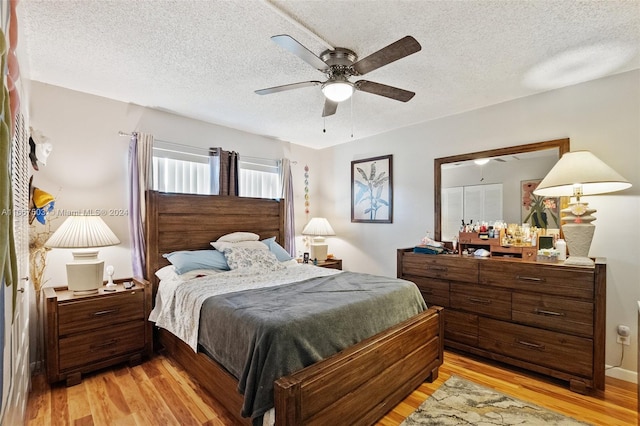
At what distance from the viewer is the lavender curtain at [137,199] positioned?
3016 mm

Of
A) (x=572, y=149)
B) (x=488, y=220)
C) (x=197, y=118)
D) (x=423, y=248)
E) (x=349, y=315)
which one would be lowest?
(x=349, y=315)

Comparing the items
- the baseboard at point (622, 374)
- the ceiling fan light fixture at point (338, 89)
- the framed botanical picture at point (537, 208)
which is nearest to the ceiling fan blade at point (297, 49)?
the ceiling fan light fixture at point (338, 89)

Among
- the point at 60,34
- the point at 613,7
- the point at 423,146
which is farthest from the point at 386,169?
the point at 60,34

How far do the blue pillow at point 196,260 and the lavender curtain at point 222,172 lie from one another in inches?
33.3

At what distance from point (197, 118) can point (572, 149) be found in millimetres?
3823

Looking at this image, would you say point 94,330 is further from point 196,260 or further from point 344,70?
point 344,70

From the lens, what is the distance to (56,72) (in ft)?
8.04

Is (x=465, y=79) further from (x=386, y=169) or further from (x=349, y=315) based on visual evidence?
(x=349, y=315)

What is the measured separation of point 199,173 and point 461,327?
10.8 ft

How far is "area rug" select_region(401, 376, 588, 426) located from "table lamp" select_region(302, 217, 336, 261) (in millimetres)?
2257

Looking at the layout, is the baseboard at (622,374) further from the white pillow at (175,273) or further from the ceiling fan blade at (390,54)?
the white pillow at (175,273)

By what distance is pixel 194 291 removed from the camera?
2.38 meters

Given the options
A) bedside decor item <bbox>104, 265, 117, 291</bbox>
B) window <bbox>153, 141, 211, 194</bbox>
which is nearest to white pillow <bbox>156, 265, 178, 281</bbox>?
bedside decor item <bbox>104, 265, 117, 291</bbox>

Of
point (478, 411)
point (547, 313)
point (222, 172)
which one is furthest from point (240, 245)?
point (547, 313)
